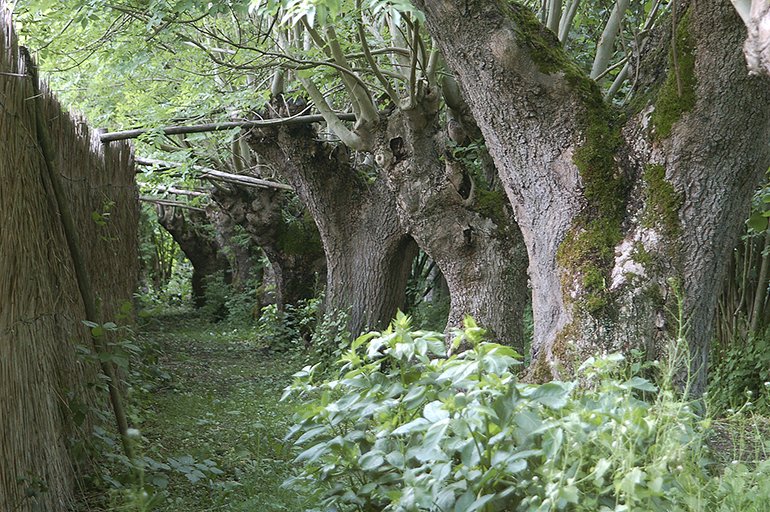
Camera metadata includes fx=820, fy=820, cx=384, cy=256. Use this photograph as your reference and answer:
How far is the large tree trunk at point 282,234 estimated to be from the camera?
13.3 metres

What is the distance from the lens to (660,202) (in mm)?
4488

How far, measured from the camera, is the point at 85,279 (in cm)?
434

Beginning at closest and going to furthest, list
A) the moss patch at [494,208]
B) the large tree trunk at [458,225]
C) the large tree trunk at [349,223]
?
the large tree trunk at [458,225], the moss patch at [494,208], the large tree trunk at [349,223]

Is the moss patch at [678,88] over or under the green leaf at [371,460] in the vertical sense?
over

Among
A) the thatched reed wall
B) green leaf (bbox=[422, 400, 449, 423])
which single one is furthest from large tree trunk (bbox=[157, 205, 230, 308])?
green leaf (bbox=[422, 400, 449, 423])

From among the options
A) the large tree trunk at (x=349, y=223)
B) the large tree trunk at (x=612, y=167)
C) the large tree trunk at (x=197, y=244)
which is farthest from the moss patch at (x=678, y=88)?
the large tree trunk at (x=197, y=244)

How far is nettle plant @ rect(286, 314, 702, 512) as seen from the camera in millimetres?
2379

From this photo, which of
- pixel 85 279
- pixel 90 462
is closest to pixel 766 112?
pixel 85 279

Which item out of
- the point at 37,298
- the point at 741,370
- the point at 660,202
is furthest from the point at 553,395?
the point at 741,370

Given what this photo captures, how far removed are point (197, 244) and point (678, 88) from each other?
17905 mm

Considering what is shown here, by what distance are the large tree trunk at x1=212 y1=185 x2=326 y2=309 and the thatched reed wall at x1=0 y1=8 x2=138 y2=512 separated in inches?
328

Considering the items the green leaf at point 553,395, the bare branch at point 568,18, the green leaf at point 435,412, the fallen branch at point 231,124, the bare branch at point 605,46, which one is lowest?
the green leaf at point 435,412

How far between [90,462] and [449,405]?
2509mm

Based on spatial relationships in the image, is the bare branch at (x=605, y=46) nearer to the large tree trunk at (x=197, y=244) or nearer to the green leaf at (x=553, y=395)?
the green leaf at (x=553, y=395)
